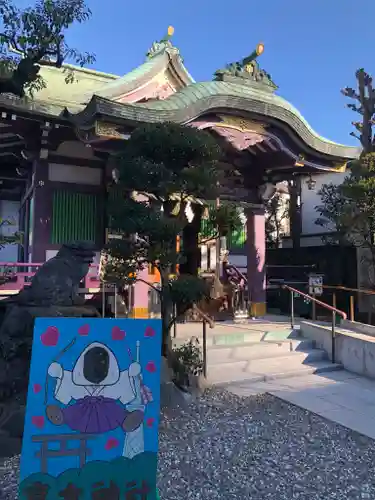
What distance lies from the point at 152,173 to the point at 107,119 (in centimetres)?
211

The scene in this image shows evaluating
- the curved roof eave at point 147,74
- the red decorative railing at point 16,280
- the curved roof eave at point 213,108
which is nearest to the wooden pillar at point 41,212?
the red decorative railing at point 16,280

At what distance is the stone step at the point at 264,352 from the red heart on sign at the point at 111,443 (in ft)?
13.5

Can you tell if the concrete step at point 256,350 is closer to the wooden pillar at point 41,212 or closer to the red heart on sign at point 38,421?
the wooden pillar at point 41,212

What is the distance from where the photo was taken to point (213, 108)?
293 inches

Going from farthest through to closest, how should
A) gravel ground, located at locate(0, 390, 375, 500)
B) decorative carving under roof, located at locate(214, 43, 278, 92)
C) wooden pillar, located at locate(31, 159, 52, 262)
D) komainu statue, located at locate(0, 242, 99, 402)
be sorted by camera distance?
1. decorative carving under roof, located at locate(214, 43, 278, 92)
2. wooden pillar, located at locate(31, 159, 52, 262)
3. komainu statue, located at locate(0, 242, 99, 402)
4. gravel ground, located at locate(0, 390, 375, 500)

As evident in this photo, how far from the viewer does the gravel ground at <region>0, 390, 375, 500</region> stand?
10.3 ft

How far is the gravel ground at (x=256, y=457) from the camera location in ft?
10.3

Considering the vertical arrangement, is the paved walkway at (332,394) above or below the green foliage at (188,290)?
below

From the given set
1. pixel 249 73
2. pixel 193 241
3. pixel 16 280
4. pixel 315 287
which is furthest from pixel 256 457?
pixel 249 73

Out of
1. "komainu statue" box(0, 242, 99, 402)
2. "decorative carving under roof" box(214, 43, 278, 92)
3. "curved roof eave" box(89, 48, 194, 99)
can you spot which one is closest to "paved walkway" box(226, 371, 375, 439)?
"komainu statue" box(0, 242, 99, 402)

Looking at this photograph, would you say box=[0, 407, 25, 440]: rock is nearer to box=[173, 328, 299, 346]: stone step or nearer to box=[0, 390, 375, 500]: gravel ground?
box=[0, 390, 375, 500]: gravel ground

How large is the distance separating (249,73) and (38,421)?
7.81 metres

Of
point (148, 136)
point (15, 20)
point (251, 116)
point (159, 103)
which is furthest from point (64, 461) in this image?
point (251, 116)

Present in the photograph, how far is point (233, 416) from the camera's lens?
4.69 meters
